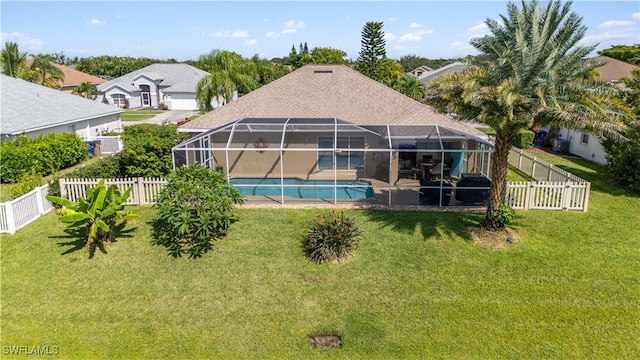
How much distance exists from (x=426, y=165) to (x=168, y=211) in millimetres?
11209

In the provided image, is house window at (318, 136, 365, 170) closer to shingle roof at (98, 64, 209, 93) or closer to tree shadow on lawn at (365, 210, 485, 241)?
tree shadow on lawn at (365, 210, 485, 241)

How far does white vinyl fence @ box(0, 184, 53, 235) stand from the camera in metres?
13.9

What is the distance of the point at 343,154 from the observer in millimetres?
19578

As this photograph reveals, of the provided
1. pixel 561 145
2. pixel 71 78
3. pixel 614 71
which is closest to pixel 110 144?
pixel 561 145

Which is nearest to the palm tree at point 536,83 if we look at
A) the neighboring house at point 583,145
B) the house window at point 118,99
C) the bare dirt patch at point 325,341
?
the bare dirt patch at point 325,341

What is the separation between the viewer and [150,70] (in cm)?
6034

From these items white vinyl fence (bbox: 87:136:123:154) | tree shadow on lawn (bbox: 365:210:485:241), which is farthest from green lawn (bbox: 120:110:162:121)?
tree shadow on lawn (bbox: 365:210:485:241)

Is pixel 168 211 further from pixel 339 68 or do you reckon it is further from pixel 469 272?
pixel 339 68

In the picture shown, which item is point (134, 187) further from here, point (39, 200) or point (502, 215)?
point (502, 215)

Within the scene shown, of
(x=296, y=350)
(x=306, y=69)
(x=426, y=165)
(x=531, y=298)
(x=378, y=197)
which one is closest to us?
(x=296, y=350)

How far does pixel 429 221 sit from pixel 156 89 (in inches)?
2073

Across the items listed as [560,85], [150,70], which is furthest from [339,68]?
[150,70]

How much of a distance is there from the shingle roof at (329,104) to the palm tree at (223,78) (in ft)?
33.4

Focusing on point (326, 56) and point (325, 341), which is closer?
point (325, 341)
